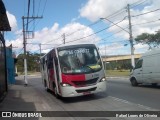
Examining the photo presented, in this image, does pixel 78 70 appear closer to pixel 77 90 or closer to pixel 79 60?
pixel 79 60

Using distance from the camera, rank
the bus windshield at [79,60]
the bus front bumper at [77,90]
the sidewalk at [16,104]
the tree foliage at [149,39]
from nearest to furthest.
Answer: the sidewalk at [16,104] → the bus front bumper at [77,90] → the bus windshield at [79,60] → the tree foliage at [149,39]

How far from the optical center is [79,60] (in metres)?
16.0

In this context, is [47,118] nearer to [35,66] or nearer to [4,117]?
[4,117]

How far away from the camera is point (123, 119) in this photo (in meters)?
10.4

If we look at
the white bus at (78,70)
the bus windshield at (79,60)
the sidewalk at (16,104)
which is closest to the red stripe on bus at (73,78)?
the white bus at (78,70)

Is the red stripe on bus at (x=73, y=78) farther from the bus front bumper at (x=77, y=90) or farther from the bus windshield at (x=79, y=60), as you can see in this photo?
the bus front bumper at (x=77, y=90)

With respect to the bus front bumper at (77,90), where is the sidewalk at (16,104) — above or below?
below

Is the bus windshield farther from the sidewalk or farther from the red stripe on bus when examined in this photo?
the sidewalk

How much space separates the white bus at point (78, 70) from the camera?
611 inches

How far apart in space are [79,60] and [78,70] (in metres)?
0.58

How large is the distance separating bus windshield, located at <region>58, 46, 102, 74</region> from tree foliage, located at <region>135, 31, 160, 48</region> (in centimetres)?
5960

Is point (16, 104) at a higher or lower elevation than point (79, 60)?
lower

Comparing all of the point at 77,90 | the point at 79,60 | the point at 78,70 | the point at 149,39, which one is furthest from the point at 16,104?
the point at 149,39

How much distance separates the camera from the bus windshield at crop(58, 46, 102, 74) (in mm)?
15742
